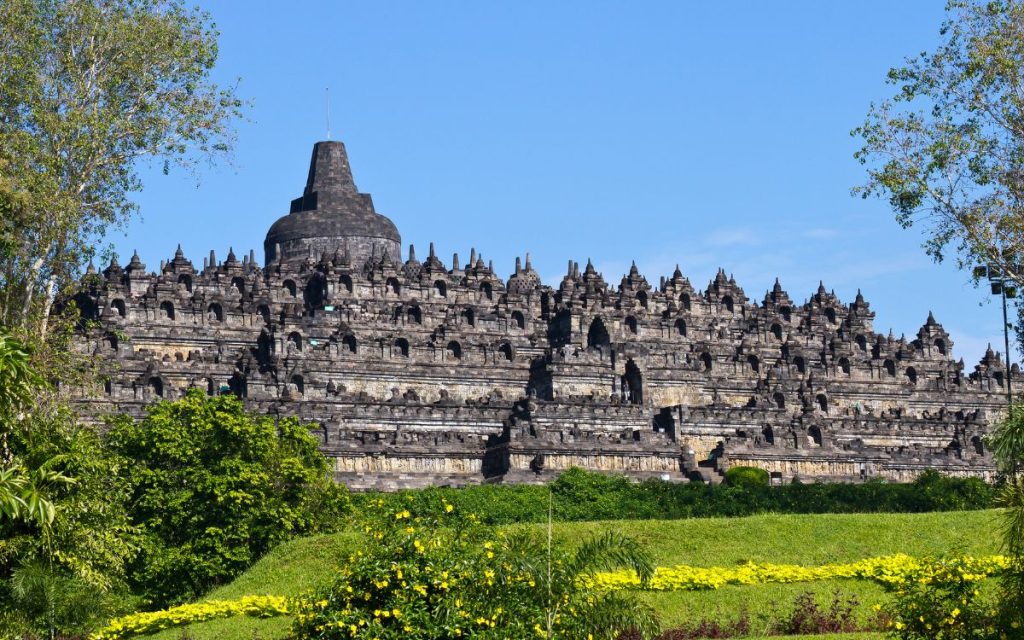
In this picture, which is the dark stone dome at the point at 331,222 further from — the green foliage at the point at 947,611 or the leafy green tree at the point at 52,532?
the green foliage at the point at 947,611

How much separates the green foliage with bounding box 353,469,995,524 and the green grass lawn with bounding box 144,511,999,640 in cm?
1141

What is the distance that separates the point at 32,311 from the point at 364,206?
7794 cm

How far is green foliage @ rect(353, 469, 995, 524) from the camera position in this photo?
73562 mm

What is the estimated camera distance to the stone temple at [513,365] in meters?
96.2

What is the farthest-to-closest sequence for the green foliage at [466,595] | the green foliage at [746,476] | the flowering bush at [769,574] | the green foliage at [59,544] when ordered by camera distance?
the green foliage at [746,476], the flowering bush at [769,574], the green foliage at [59,544], the green foliage at [466,595]

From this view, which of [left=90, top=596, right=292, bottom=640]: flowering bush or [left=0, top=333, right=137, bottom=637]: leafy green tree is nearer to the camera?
[left=0, top=333, right=137, bottom=637]: leafy green tree

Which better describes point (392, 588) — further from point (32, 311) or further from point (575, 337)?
point (575, 337)

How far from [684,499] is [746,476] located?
52.5 feet

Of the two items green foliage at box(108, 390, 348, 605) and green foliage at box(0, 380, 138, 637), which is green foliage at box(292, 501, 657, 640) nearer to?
green foliage at box(0, 380, 138, 637)

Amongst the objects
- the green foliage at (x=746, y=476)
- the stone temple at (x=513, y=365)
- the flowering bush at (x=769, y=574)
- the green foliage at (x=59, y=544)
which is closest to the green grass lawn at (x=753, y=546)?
the flowering bush at (x=769, y=574)

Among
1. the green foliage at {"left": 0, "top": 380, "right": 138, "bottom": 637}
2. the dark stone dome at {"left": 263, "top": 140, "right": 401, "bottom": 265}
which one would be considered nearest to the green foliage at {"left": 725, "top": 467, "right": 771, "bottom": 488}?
the dark stone dome at {"left": 263, "top": 140, "right": 401, "bottom": 265}

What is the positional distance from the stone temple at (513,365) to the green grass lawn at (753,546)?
31936 mm

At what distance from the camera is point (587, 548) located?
1532 inches

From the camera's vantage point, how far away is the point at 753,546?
56906mm
